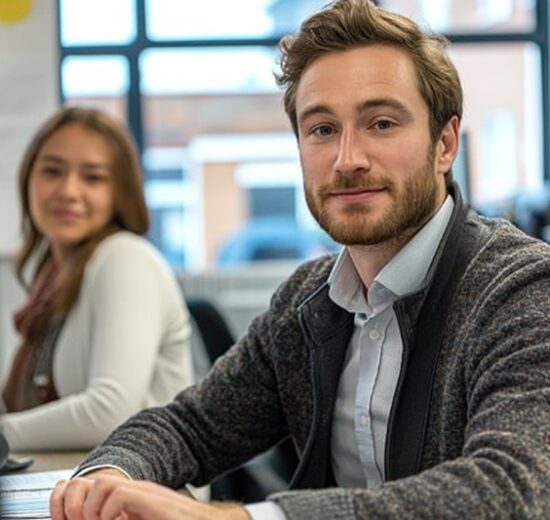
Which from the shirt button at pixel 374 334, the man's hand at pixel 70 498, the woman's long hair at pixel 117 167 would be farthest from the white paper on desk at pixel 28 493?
the woman's long hair at pixel 117 167

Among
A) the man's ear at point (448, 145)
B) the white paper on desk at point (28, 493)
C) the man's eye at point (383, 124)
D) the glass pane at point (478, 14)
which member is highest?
the glass pane at point (478, 14)

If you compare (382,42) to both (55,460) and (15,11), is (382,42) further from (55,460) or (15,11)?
(15,11)

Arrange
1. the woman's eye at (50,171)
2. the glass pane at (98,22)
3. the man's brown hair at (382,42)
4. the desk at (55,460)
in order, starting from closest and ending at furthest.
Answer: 1. the man's brown hair at (382,42)
2. the desk at (55,460)
3. the woman's eye at (50,171)
4. the glass pane at (98,22)

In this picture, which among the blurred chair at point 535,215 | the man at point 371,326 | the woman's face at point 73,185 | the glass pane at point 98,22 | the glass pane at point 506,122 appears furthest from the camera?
the glass pane at point 506,122

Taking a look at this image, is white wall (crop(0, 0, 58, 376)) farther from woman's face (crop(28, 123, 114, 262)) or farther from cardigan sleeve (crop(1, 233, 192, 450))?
cardigan sleeve (crop(1, 233, 192, 450))

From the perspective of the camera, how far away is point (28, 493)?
4.81 feet

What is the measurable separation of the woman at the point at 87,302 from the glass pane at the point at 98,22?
201cm

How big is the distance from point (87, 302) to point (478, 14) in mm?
3109

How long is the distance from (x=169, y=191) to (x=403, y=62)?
3.41 metres

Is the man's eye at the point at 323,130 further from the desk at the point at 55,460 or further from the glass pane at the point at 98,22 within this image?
the glass pane at the point at 98,22

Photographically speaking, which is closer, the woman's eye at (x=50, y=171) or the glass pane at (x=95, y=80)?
the woman's eye at (x=50, y=171)

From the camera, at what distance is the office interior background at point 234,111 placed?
4.64 metres

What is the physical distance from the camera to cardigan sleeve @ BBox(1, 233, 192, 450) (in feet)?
6.54

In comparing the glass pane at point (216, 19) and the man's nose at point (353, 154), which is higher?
the glass pane at point (216, 19)
